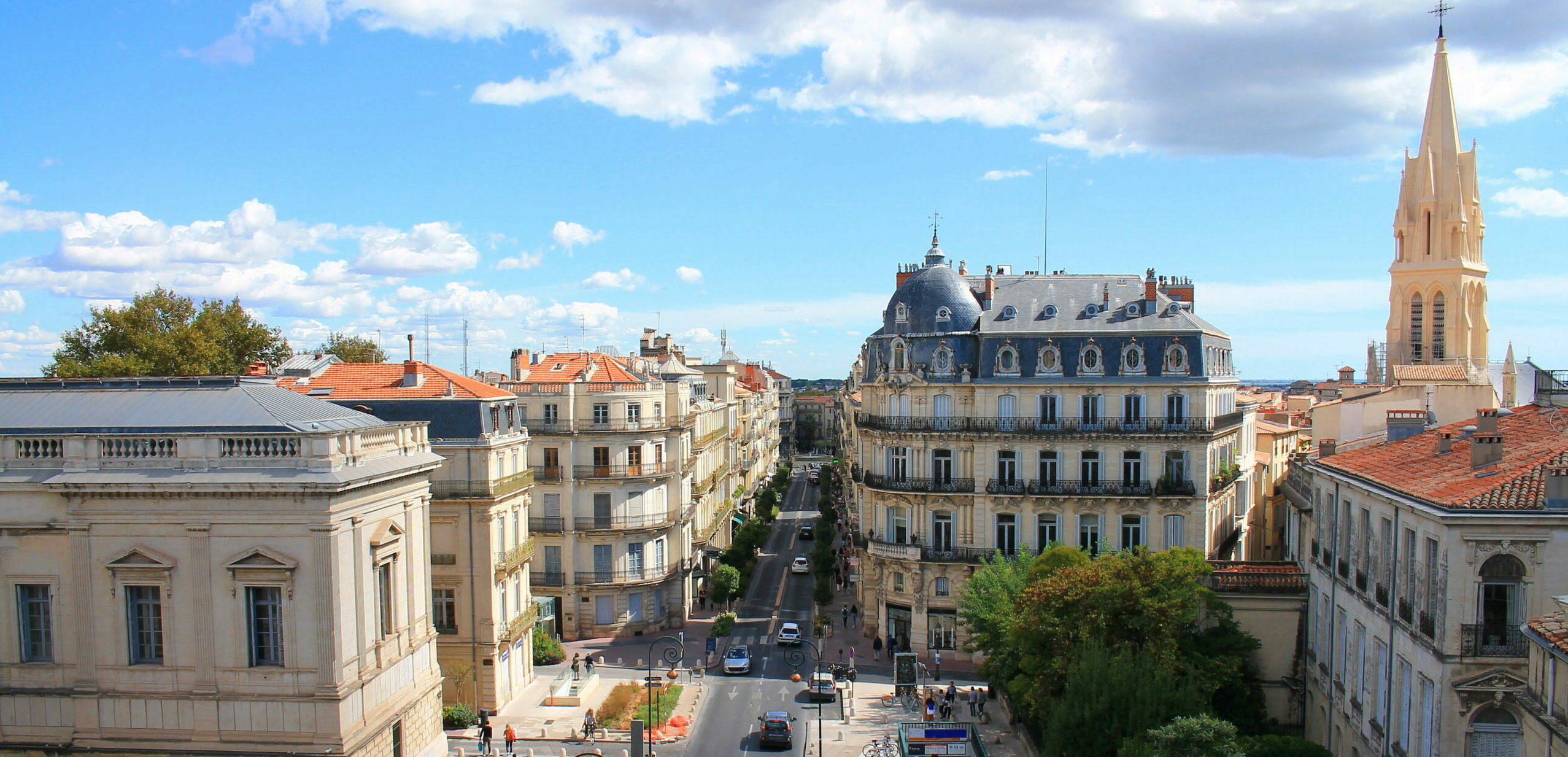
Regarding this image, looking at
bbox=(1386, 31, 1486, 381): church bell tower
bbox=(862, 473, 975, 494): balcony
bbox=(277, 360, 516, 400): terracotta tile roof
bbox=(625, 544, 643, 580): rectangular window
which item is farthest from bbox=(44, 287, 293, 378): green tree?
bbox=(1386, 31, 1486, 381): church bell tower

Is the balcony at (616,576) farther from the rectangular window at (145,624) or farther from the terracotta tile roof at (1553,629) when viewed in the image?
the terracotta tile roof at (1553,629)

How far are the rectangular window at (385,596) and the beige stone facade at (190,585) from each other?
0.81 meters

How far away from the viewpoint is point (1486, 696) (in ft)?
73.8

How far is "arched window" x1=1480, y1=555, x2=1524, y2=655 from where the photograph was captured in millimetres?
22516

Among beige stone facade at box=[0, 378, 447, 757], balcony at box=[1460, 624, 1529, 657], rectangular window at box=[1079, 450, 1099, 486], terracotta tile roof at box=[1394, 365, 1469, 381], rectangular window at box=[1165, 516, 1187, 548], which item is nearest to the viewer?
balcony at box=[1460, 624, 1529, 657]

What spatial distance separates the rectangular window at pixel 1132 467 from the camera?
152 ft

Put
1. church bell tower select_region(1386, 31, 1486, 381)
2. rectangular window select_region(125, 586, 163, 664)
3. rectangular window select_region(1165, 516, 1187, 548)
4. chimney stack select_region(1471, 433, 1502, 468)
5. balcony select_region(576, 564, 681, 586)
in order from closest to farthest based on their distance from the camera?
rectangular window select_region(125, 586, 163, 664)
chimney stack select_region(1471, 433, 1502, 468)
rectangular window select_region(1165, 516, 1187, 548)
balcony select_region(576, 564, 681, 586)
church bell tower select_region(1386, 31, 1486, 381)

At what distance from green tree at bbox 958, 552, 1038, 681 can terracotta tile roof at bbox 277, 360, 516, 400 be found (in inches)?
799

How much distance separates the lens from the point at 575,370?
185ft

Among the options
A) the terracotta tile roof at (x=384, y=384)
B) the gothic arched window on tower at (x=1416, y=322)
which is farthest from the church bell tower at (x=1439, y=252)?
the terracotta tile roof at (x=384, y=384)

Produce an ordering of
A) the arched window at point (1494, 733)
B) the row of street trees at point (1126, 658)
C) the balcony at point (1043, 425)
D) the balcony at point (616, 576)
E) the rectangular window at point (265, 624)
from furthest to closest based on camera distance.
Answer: the balcony at point (616, 576) → the balcony at point (1043, 425) → the row of street trees at point (1126, 658) → the rectangular window at point (265, 624) → the arched window at point (1494, 733)

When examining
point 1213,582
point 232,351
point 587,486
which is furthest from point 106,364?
point 1213,582

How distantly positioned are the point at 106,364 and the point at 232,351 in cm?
701

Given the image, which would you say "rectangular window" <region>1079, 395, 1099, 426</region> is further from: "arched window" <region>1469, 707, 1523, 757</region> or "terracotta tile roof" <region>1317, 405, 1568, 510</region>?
"arched window" <region>1469, 707, 1523, 757</region>
